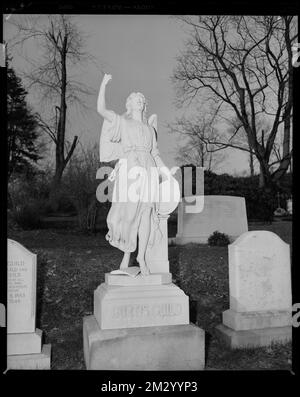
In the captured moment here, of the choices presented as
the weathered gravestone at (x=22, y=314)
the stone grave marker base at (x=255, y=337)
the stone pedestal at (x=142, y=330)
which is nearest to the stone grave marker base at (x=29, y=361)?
the weathered gravestone at (x=22, y=314)

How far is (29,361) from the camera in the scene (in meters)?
4.46

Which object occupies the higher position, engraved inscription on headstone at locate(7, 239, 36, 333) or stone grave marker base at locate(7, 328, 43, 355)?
engraved inscription on headstone at locate(7, 239, 36, 333)

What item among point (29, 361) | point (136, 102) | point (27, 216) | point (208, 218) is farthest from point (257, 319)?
point (27, 216)

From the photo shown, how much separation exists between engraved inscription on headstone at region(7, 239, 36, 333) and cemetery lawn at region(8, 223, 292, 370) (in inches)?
24.4

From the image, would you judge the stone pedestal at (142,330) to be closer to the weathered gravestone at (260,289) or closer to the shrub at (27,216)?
the weathered gravestone at (260,289)

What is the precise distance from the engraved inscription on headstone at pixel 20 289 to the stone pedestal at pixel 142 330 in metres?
0.74

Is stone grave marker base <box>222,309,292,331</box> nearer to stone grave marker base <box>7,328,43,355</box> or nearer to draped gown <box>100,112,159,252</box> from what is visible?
draped gown <box>100,112,159,252</box>

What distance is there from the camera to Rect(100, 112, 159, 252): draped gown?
4617 mm

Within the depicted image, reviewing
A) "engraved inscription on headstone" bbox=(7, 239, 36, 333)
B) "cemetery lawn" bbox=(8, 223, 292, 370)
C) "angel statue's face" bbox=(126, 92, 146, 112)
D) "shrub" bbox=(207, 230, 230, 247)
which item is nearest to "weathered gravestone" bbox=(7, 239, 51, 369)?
"engraved inscription on headstone" bbox=(7, 239, 36, 333)

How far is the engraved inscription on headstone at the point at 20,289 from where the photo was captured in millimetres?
4594

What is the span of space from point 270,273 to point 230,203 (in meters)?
8.60
